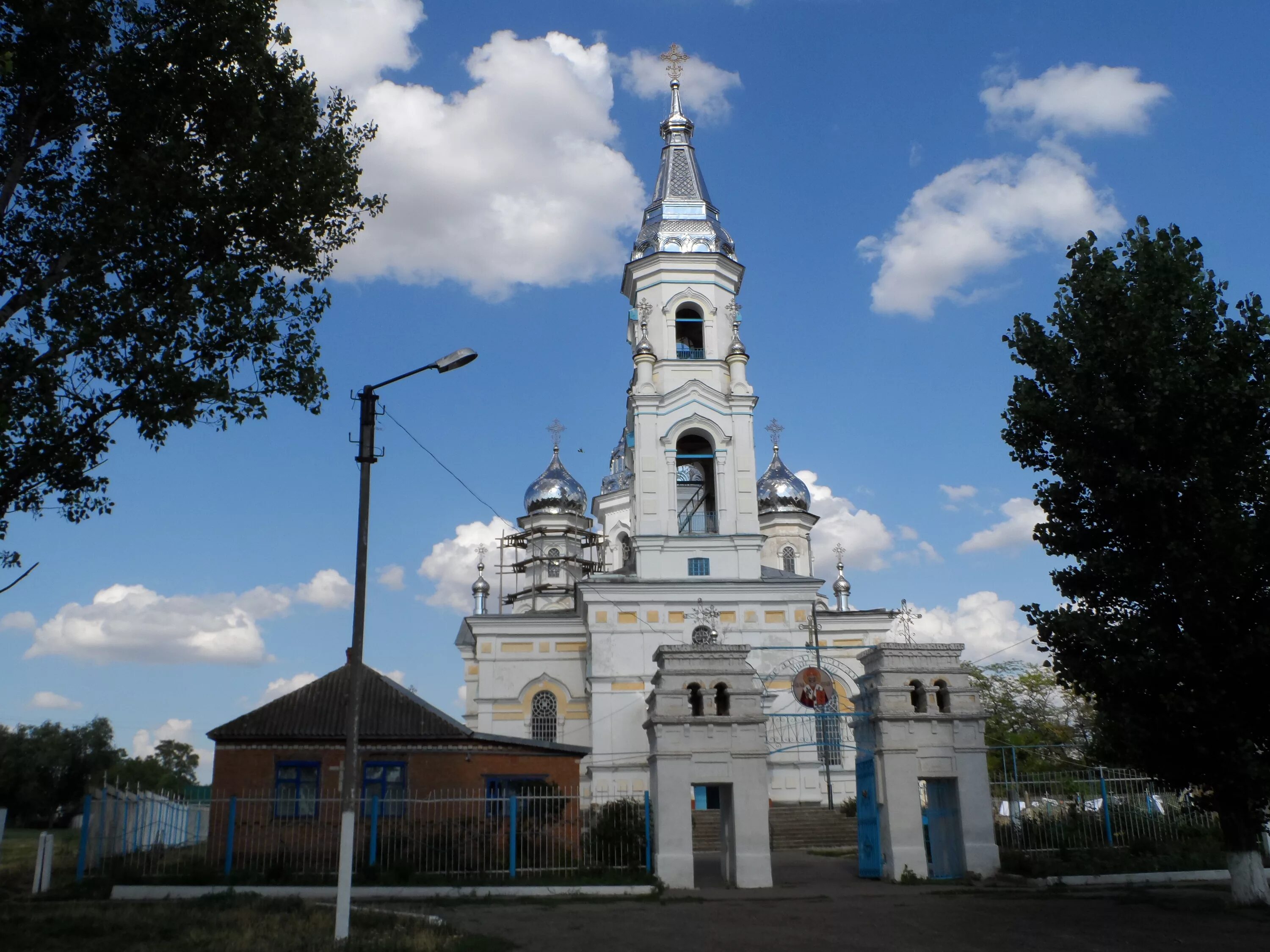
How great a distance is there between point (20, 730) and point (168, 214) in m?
44.6

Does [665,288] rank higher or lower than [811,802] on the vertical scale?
higher

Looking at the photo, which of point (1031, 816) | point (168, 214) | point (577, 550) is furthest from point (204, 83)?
point (577, 550)

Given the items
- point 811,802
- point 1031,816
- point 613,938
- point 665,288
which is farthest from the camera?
point 665,288

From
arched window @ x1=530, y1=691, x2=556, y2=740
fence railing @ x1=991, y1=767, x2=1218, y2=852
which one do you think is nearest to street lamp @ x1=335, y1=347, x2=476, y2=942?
fence railing @ x1=991, y1=767, x2=1218, y2=852

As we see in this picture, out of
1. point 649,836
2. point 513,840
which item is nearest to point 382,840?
point 513,840

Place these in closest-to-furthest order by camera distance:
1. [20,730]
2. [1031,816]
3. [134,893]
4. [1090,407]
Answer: [1090,407], [134,893], [1031,816], [20,730]

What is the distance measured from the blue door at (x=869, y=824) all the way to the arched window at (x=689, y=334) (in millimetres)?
17595

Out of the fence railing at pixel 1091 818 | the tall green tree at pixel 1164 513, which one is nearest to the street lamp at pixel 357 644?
the tall green tree at pixel 1164 513

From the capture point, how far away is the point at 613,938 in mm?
12156

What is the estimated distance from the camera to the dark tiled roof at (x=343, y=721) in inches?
806

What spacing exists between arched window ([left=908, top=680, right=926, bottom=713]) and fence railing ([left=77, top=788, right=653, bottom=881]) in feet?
15.3

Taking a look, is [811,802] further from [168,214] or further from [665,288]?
[168,214]

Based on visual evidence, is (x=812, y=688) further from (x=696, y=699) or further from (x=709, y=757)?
(x=709, y=757)

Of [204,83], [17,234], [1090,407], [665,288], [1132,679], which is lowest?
[1132,679]
